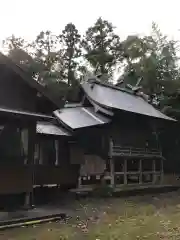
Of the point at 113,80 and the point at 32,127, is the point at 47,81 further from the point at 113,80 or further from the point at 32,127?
the point at 32,127

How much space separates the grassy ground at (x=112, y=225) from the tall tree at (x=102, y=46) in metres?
25.1

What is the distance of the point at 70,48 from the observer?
39.1m

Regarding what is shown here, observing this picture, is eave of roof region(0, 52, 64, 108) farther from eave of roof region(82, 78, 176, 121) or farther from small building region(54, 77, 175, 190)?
eave of roof region(82, 78, 176, 121)

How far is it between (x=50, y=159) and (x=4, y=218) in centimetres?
695

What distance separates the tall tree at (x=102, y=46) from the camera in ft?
125

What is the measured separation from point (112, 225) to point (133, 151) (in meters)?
10.9

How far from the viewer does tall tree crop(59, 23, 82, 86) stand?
38.1 metres

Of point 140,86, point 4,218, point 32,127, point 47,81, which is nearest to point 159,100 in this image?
point 140,86

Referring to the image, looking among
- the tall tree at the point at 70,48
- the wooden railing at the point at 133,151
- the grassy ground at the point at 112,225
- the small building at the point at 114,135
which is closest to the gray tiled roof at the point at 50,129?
the small building at the point at 114,135

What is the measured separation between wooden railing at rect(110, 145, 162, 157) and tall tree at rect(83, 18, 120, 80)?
17534 millimetres

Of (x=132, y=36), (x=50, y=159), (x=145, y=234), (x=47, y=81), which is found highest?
(x=132, y=36)

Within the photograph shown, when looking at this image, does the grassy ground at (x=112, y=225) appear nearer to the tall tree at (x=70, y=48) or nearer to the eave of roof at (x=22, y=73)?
the eave of roof at (x=22, y=73)

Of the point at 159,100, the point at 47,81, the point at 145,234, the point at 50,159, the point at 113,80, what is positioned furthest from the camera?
the point at 113,80

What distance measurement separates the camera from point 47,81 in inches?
1315
